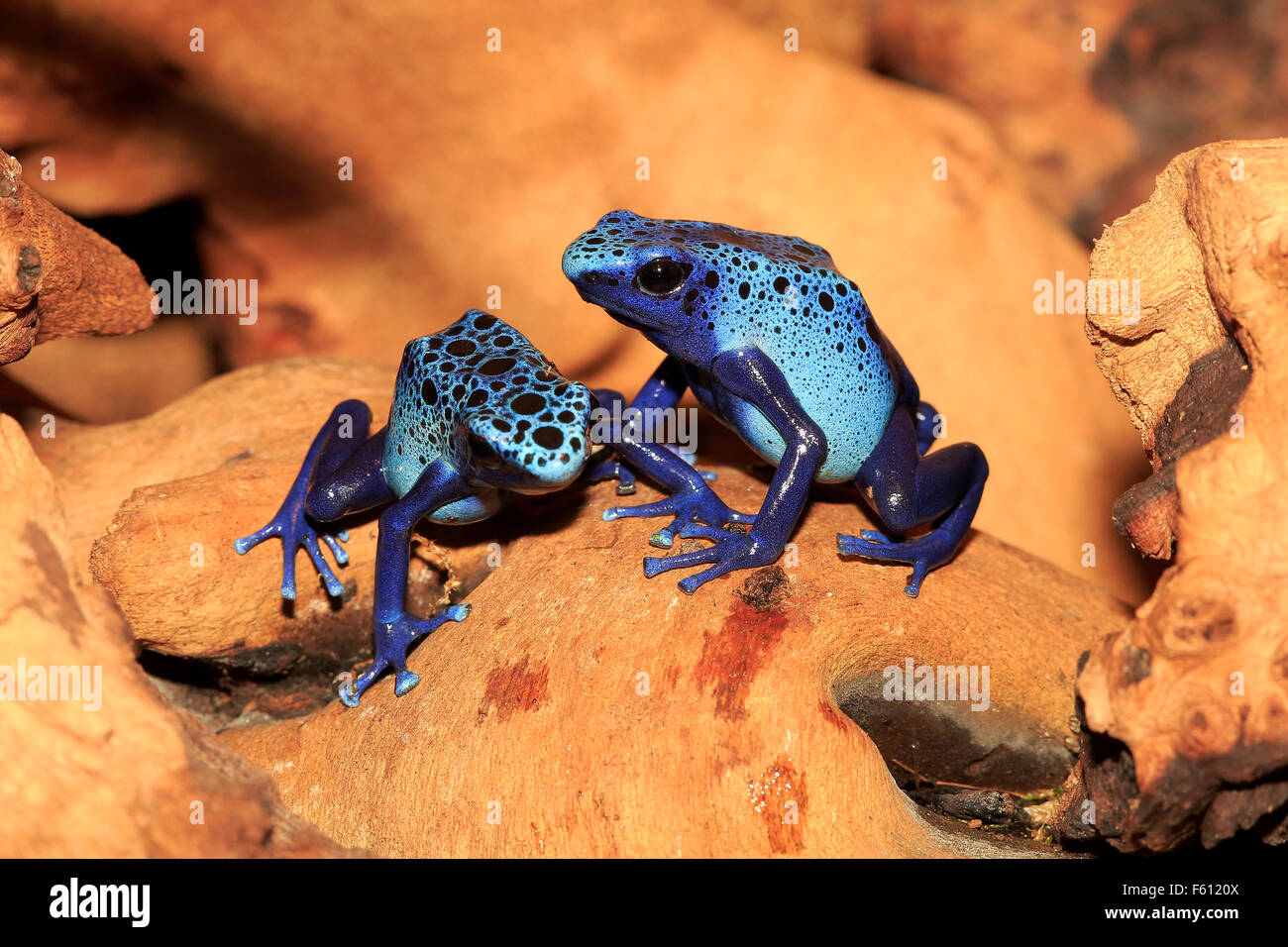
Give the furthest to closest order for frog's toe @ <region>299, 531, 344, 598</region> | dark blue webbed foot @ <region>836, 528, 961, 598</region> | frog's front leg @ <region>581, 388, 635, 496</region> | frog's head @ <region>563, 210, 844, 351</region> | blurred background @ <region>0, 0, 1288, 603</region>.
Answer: blurred background @ <region>0, 0, 1288, 603</region>
frog's front leg @ <region>581, 388, 635, 496</region>
frog's toe @ <region>299, 531, 344, 598</region>
dark blue webbed foot @ <region>836, 528, 961, 598</region>
frog's head @ <region>563, 210, 844, 351</region>

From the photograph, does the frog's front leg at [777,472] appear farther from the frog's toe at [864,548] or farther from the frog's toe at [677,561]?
the frog's toe at [864,548]

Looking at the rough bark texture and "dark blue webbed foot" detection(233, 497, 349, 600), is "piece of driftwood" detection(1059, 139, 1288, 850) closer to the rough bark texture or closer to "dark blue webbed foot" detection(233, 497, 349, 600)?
the rough bark texture

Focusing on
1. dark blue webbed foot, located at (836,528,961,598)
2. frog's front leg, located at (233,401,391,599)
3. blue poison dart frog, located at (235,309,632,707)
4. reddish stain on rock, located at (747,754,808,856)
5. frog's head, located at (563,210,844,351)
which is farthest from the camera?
frog's front leg, located at (233,401,391,599)

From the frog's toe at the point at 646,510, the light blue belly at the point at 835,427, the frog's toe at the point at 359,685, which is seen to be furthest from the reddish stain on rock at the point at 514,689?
the light blue belly at the point at 835,427

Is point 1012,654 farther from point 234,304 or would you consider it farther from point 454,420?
point 234,304

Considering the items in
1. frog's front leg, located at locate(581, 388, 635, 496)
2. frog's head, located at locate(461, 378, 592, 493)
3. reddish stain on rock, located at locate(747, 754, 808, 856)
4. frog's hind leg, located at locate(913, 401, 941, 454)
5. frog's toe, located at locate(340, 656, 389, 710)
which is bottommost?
frog's toe, located at locate(340, 656, 389, 710)

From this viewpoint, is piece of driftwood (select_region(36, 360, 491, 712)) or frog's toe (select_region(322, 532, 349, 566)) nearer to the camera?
piece of driftwood (select_region(36, 360, 491, 712))

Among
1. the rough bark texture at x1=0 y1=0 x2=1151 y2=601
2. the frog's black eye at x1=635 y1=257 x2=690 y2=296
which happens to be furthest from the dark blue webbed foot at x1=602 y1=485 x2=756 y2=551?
the rough bark texture at x1=0 y1=0 x2=1151 y2=601
